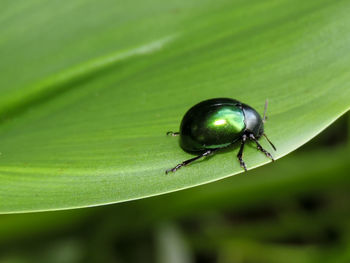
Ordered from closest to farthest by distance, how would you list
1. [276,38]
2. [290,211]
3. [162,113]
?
1. [162,113]
2. [276,38]
3. [290,211]

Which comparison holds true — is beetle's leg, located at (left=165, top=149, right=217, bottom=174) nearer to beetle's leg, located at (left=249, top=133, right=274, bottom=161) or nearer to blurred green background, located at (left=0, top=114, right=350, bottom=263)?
beetle's leg, located at (left=249, top=133, right=274, bottom=161)

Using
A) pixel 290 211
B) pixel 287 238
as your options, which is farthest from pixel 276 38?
pixel 287 238

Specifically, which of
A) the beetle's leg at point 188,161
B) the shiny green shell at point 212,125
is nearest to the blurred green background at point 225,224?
the shiny green shell at point 212,125

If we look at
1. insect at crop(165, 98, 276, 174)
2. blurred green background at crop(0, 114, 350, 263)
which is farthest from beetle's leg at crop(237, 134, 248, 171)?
blurred green background at crop(0, 114, 350, 263)

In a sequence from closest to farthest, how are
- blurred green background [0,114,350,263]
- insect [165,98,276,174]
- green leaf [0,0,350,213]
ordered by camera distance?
green leaf [0,0,350,213] → insect [165,98,276,174] → blurred green background [0,114,350,263]

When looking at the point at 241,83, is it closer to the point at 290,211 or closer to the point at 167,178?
the point at 167,178

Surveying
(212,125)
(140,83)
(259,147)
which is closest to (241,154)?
(259,147)

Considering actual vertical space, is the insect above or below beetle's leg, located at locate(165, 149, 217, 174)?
above
